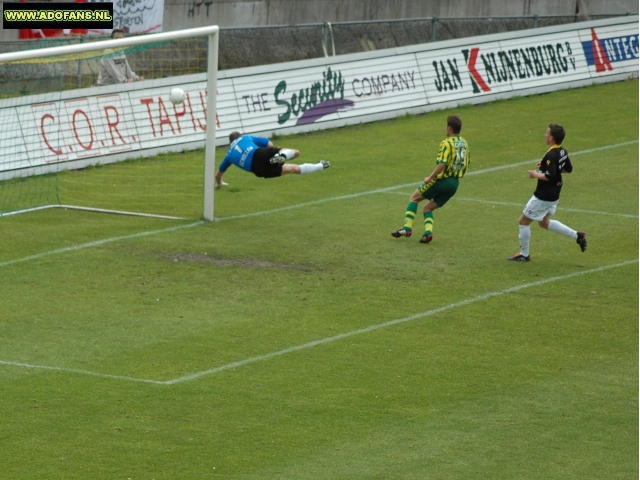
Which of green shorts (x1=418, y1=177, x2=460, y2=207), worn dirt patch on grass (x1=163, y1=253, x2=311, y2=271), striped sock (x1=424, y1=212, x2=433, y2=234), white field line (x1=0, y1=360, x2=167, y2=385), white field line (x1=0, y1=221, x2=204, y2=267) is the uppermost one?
green shorts (x1=418, y1=177, x2=460, y2=207)

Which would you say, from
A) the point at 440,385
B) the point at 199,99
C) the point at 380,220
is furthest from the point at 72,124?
the point at 440,385

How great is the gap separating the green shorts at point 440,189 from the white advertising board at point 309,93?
6.98 meters

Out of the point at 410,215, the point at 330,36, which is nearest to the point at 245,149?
the point at 410,215

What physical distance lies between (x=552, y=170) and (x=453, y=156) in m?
1.66

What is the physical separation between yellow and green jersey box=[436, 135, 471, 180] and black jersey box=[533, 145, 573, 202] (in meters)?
1.38

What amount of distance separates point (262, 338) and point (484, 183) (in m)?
9.48

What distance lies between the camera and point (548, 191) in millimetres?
14555

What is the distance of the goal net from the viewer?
17766 millimetres

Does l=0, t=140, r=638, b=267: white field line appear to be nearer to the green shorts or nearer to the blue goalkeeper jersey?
the blue goalkeeper jersey

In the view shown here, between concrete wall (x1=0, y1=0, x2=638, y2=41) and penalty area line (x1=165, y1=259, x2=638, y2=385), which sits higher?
concrete wall (x1=0, y1=0, x2=638, y2=41)

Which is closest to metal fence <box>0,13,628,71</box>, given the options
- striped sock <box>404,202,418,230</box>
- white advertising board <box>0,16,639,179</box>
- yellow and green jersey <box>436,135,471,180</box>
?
white advertising board <box>0,16,639,179</box>

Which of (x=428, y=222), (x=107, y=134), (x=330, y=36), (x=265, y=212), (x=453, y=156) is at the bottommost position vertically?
(x=265, y=212)

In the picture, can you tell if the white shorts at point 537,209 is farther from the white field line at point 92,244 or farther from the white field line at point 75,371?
the white field line at point 75,371

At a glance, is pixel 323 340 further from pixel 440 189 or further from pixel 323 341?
pixel 440 189
